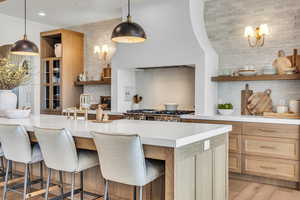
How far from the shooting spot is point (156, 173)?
6.86 ft

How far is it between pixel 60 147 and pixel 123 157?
67cm

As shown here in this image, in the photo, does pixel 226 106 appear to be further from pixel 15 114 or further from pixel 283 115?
pixel 15 114

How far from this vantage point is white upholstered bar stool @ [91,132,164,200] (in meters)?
1.92

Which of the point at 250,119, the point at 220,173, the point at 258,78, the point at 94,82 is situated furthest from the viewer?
the point at 94,82

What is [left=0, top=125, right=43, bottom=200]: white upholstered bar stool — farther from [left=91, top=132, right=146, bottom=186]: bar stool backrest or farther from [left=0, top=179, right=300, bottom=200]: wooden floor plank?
[left=91, top=132, right=146, bottom=186]: bar stool backrest

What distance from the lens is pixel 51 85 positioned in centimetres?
646

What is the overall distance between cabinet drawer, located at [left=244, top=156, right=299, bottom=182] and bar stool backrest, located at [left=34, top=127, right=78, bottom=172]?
2658 mm

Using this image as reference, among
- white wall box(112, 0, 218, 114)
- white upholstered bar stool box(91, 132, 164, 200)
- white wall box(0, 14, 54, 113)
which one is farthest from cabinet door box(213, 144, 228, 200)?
white wall box(0, 14, 54, 113)

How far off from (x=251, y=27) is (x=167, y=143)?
341cm

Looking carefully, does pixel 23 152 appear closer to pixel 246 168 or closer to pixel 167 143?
pixel 167 143

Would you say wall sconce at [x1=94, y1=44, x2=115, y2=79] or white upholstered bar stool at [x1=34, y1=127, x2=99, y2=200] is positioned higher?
wall sconce at [x1=94, y1=44, x2=115, y2=79]

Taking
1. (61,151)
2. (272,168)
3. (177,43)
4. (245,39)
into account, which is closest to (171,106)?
(177,43)

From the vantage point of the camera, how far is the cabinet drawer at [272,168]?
3649 mm

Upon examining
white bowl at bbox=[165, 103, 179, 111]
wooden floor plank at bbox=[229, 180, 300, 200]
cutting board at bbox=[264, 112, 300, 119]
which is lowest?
wooden floor plank at bbox=[229, 180, 300, 200]
